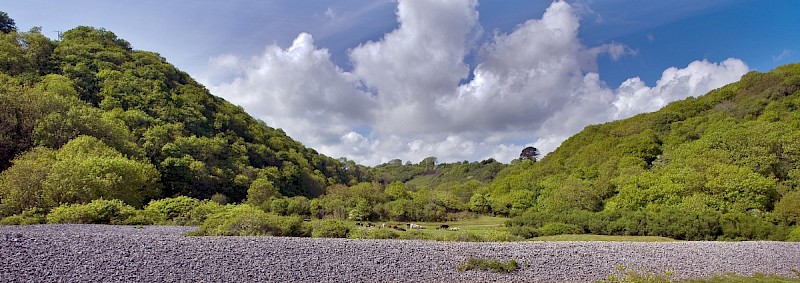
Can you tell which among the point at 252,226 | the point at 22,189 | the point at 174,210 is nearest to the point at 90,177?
the point at 22,189

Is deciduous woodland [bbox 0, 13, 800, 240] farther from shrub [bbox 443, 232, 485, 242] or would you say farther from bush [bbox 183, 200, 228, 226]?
shrub [bbox 443, 232, 485, 242]

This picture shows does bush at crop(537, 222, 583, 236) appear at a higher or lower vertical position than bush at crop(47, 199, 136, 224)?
lower

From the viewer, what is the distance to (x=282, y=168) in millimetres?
57688

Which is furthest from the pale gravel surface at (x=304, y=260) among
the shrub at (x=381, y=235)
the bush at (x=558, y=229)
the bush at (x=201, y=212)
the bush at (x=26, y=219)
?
the bush at (x=201, y=212)

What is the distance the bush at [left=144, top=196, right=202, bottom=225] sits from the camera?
22573mm

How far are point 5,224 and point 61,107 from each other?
1927cm

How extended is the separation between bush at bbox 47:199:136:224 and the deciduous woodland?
72mm

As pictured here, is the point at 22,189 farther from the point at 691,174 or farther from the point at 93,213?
the point at 691,174

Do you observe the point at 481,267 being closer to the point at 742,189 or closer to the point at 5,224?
the point at 5,224

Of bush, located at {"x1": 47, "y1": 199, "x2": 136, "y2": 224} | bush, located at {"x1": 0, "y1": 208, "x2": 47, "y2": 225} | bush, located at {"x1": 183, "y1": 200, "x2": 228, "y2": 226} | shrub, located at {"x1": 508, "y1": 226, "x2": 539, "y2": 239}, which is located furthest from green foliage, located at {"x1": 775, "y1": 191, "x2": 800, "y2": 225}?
bush, located at {"x1": 0, "y1": 208, "x2": 47, "y2": 225}

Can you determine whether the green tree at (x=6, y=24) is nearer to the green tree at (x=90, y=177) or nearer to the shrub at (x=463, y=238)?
the green tree at (x=90, y=177)

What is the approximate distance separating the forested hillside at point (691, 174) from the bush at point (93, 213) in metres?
19.8

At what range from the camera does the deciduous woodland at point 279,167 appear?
22.0m

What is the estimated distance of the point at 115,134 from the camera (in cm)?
3412
